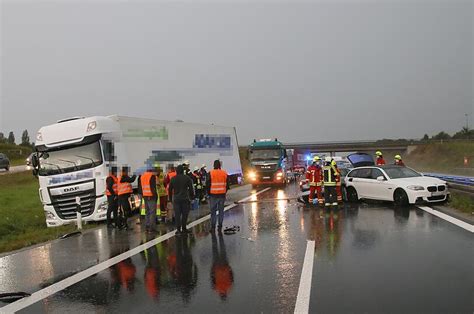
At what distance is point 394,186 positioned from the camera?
49.6ft

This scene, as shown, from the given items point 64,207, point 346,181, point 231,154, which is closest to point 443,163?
point 231,154

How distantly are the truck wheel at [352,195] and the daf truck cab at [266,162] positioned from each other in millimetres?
12285

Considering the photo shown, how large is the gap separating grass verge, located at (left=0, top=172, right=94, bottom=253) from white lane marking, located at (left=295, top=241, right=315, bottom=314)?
24.8 ft

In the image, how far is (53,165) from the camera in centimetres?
1416

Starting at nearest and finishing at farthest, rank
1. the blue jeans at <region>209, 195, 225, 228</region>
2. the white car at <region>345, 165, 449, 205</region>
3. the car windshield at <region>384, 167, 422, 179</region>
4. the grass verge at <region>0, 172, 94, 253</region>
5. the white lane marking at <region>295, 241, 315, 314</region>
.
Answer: the white lane marking at <region>295, 241, 315, 314</region>
the blue jeans at <region>209, 195, 225, 228</region>
the grass verge at <region>0, 172, 94, 253</region>
the white car at <region>345, 165, 449, 205</region>
the car windshield at <region>384, 167, 422, 179</region>

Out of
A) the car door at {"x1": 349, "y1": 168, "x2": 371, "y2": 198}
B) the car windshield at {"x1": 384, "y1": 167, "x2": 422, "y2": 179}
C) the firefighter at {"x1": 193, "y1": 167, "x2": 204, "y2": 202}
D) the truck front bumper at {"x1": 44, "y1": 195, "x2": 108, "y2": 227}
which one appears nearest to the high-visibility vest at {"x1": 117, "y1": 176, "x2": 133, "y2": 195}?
the truck front bumper at {"x1": 44, "y1": 195, "x2": 108, "y2": 227}

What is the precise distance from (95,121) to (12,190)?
16122 millimetres

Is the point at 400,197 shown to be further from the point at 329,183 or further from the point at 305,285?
the point at 305,285

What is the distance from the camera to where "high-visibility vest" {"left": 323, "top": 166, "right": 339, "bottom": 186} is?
1570 cm

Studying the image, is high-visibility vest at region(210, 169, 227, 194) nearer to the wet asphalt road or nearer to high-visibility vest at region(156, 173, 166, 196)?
the wet asphalt road

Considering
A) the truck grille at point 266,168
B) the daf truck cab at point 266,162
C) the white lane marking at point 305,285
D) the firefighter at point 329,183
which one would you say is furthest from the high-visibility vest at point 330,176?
the truck grille at point 266,168

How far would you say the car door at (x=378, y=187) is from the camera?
50.5 ft

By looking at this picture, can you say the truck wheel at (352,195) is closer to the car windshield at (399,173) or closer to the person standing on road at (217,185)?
the car windshield at (399,173)

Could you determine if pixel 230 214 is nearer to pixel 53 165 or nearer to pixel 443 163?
pixel 53 165
